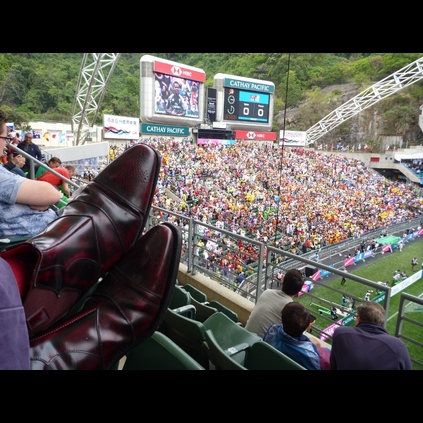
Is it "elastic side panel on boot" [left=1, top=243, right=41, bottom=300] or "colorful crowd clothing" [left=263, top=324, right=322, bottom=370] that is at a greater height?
"elastic side panel on boot" [left=1, top=243, right=41, bottom=300]

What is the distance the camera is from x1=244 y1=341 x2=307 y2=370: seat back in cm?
81

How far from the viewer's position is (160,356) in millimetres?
593

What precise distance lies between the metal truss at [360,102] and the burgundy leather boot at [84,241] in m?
20.0

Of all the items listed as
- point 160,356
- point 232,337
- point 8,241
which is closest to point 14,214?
point 8,241

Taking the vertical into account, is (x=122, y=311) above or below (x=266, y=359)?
above

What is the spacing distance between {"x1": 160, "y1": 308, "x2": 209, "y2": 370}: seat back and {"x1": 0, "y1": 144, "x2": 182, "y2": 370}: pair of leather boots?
1.18 feet

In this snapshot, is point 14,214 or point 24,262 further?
point 14,214

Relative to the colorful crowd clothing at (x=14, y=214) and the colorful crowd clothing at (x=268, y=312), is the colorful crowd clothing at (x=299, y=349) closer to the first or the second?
the colorful crowd clothing at (x=268, y=312)

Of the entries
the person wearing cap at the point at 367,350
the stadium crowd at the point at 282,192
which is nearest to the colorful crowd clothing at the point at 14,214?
the person wearing cap at the point at 367,350

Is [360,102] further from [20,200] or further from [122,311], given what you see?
[122,311]

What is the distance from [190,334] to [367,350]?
1.63ft

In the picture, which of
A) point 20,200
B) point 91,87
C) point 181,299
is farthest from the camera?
point 91,87

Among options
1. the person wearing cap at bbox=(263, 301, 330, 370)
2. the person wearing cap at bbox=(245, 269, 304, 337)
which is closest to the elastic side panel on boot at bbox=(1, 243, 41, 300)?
the person wearing cap at bbox=(263, 301, 330, 370)

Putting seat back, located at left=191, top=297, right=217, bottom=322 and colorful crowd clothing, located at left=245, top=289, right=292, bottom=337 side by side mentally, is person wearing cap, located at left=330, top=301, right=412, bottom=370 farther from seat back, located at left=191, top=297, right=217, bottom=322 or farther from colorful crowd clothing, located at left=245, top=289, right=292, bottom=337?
seat back, located at left=191, top=297, right=217, bottom=322
